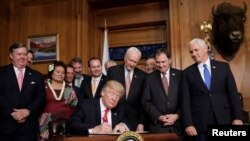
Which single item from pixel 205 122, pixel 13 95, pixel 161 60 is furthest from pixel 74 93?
pixel 205 122

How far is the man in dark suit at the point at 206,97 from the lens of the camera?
3109mm

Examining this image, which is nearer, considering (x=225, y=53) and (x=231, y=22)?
(x=231, y=22)

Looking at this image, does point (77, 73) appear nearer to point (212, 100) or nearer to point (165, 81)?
point (165, 81)

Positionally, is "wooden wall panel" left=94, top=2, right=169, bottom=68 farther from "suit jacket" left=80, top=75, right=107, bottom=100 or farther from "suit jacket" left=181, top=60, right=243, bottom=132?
"suit jacket" left=181, top=60, right=243, bottom=132

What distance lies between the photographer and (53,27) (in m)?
6.00

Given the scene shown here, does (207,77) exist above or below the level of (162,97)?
above

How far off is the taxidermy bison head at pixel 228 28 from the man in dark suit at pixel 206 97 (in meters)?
1.56

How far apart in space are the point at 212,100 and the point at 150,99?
0.62 meters

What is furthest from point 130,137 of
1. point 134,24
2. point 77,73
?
point 134,24

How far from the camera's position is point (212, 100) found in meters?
3.13

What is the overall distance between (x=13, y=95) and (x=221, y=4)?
313 cm

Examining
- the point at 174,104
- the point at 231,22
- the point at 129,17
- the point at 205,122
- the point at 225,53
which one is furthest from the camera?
the point at 129,17

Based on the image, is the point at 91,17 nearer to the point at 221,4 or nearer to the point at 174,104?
the point at 221,4

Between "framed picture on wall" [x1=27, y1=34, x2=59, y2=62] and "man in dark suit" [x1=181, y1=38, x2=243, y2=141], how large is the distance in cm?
325
